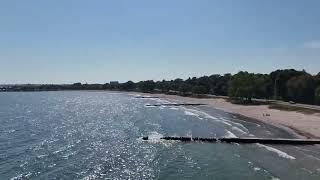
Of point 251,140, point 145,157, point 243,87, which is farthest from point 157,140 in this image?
point 243,87

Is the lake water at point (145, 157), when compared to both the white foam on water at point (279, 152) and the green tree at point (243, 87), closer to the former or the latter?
the white foam on water at point (279, 152)

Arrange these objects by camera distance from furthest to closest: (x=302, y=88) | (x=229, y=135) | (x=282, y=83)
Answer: (x=282, y=83) → (x=302, y=88) → (x=229, y=135)

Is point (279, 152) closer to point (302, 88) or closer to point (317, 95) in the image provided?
point (317, 95)

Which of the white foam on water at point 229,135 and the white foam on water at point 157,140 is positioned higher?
the white foam on water at point 229,135

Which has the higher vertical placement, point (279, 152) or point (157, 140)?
point (157, 140)

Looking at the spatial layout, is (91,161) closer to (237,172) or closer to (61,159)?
(61,159)

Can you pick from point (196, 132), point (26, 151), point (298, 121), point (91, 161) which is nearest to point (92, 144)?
point (26, 151)

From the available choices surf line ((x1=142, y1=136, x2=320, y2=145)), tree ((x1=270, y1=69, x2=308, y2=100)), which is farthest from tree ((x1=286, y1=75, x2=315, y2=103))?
surf line ((x1=142, y1=136, x2=320, y2=145))

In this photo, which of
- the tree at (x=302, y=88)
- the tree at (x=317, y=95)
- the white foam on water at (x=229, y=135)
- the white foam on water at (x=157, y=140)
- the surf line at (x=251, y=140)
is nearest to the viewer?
the surf line at (x=251, y=140)

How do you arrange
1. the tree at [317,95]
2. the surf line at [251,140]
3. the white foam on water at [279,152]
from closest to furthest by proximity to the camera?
the white foam on water at [279,152]
the surf line at [251,140]
the tree at [317,95]

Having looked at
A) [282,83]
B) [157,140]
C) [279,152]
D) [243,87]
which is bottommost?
[279,152]

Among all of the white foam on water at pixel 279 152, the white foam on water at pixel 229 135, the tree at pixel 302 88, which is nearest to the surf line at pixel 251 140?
the white foam on water at pixel 279 152

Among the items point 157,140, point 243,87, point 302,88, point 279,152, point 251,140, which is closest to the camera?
point 279,152
